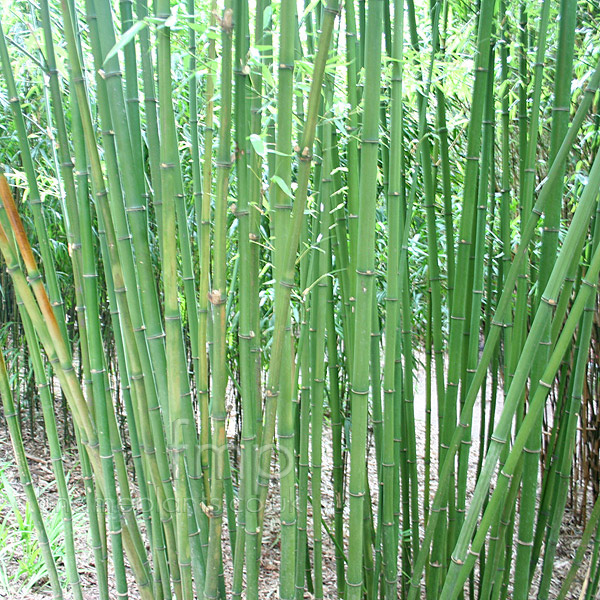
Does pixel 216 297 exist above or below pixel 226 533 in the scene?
above

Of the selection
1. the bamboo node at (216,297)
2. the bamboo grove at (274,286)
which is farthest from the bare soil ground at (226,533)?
the bamboo node at (216,297)

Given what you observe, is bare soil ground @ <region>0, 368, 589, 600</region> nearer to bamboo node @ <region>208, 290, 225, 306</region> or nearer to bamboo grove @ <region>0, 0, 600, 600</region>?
bamboo grove @ <region>0, 0, 600, 600</region>

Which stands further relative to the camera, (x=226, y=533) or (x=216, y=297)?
(x=226, y=533)

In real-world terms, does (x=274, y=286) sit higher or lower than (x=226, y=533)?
higher

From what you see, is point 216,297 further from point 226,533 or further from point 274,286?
point 226,533

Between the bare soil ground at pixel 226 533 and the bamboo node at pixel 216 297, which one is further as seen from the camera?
the bare soil ground at pixel 226 533

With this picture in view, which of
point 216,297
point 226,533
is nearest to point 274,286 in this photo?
point 216,297

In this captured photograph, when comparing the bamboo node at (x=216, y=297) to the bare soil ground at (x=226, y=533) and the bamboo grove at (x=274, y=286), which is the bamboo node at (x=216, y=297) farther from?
the bare soil ground at (x=226, y=533)

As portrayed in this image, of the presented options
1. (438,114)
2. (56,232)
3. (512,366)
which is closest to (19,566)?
(56,232)

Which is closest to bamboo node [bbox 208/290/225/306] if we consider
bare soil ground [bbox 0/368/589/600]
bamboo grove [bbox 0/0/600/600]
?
bamboo grove [bbox 0/0/600/600]

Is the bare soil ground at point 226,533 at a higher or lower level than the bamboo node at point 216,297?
lower

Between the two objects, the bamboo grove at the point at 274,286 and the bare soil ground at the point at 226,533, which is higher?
the bamboo grove at the point at 274,286

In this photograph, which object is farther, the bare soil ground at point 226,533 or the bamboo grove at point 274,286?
the bare soil ground at point 226,533

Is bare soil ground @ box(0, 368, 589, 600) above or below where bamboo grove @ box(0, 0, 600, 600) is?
below
